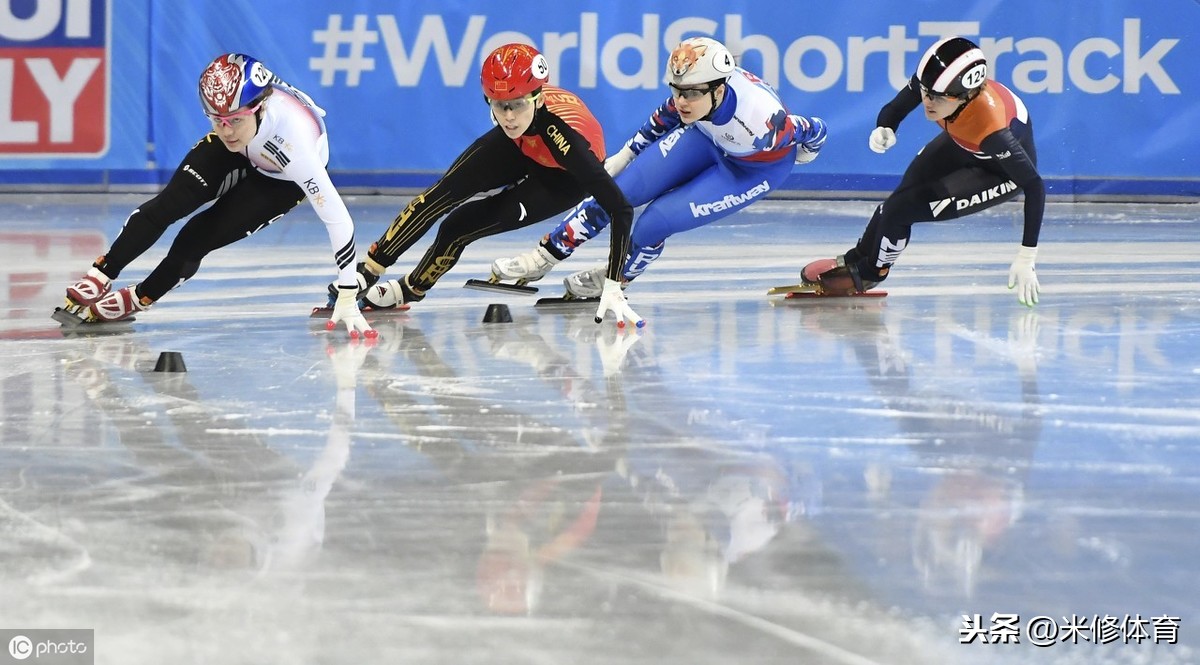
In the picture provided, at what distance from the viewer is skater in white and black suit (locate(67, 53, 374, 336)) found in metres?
5.05

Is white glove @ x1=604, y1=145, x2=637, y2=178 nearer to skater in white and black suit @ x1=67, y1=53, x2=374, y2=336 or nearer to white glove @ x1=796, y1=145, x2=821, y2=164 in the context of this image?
white glove @ x1=796, y1=145, x2=821, y2=164

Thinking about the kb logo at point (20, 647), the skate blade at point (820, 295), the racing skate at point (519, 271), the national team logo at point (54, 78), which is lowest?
the kb logo at point (20, 647)

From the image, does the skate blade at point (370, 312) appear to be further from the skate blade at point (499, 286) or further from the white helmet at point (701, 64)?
the white helmet at point (701, 64)

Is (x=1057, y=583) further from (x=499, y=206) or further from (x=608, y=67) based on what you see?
(x=608, y=67)

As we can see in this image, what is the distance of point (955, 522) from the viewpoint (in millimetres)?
3133

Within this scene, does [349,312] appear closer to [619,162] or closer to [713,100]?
[619,162]

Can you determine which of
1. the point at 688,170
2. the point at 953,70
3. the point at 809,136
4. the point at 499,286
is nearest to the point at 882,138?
the point at 809,136

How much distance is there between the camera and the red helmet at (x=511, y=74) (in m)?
5.42

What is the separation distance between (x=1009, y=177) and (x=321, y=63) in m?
5.56

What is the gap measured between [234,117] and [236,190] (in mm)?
679

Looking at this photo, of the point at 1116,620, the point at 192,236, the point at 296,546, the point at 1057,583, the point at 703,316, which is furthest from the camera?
the point at 703,316

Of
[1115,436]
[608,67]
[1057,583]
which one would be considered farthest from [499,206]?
[608,67]

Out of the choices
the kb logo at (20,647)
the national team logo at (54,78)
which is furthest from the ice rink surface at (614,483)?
the national team logo at (54,78)

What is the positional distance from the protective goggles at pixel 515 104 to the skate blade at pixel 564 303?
1102 mm
